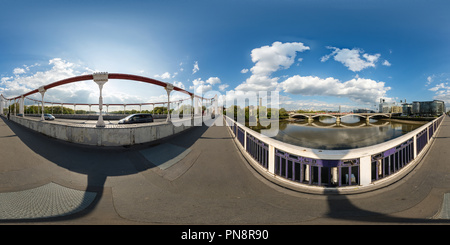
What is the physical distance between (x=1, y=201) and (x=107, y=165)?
7.04 ft

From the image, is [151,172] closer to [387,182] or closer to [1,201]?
[1,201]

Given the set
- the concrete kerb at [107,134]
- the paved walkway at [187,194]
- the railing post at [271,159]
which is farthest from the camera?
the concrete kerb at [107,134]

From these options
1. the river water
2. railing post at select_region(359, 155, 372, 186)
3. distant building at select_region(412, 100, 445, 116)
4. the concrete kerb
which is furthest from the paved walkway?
distant building at select_region(412, 100, 445, 116)

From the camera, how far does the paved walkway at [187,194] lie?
3.11 m

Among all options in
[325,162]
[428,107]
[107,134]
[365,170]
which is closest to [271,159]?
[325,162]

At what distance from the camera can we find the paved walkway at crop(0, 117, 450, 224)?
3.11 meters

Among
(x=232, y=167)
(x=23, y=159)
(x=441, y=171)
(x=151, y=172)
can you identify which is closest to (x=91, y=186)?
(x=151, y=172)

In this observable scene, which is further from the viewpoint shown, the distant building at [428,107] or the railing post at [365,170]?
the distant building at [428,107]

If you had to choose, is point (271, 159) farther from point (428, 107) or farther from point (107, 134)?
point (428, 107)

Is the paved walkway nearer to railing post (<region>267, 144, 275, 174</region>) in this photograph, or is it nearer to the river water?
railing post (<region>267, 144, 275, 174</region>)

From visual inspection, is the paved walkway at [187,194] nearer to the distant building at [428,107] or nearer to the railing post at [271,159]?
the railing post at [271,159]

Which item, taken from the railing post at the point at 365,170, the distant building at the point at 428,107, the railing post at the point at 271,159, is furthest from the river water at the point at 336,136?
the distant building at the point at 428,107

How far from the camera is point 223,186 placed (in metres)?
4.24

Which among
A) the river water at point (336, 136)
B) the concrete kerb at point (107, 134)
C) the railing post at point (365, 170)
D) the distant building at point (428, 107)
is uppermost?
the distant building at point (428, 107)
